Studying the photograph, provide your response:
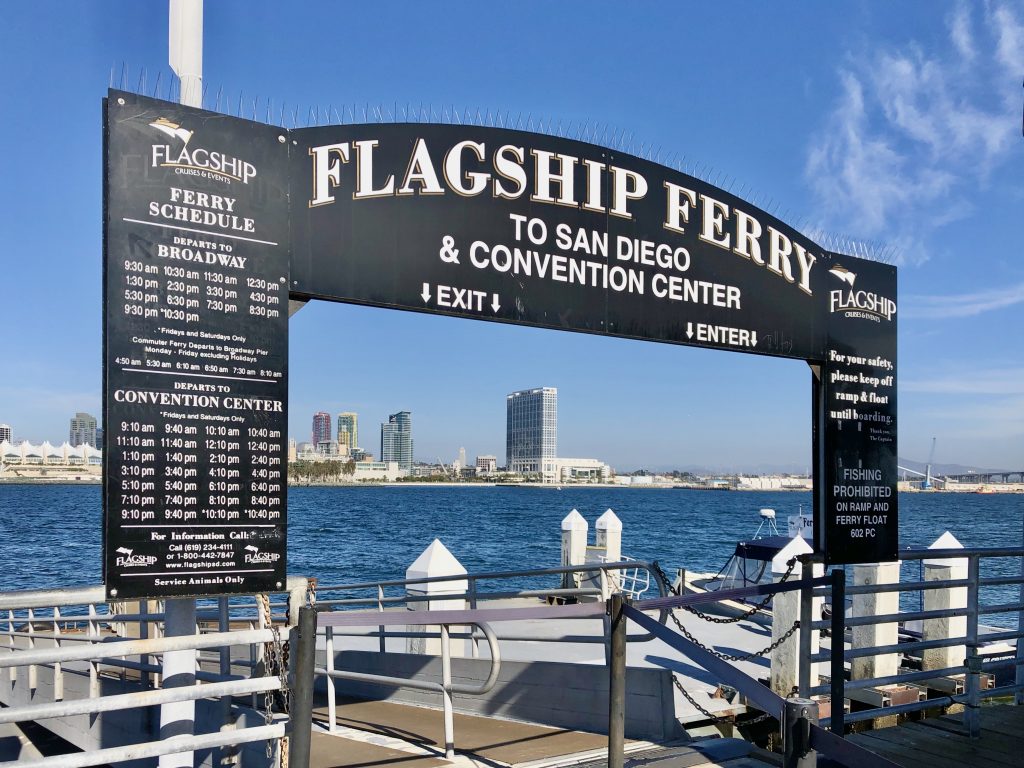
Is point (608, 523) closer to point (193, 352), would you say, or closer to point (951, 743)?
point (951, 743)

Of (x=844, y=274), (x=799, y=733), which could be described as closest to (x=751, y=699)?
(x=799, y=733)

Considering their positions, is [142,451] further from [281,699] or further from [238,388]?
[281,699]

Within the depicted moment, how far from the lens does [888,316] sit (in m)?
7.95

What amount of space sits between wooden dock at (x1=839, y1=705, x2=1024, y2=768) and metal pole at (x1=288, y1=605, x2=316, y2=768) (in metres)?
3.68

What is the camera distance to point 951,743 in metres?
6.46

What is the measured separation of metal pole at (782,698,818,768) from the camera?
3.48m

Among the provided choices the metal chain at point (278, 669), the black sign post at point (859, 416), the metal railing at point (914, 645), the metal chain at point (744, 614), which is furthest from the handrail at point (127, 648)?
the black sign post at point (859, 416)

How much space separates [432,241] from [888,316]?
4.62 meters

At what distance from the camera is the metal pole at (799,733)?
348 centimetres

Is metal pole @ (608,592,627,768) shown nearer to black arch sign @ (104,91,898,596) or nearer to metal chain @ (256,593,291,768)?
metal chain @ (256,593,291,768)

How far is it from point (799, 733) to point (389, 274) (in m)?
3.23

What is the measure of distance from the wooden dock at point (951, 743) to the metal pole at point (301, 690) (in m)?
3.68

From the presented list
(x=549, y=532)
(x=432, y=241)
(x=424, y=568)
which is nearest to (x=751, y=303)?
(x=432, y=241)

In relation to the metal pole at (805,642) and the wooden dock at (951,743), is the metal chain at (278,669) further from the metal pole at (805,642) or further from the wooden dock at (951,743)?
the wooden dock at (951,743)
